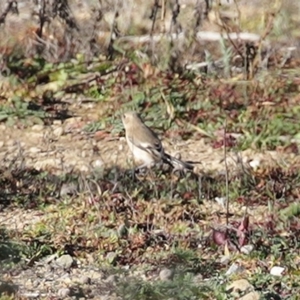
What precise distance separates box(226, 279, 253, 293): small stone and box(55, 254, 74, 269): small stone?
37.7 inches

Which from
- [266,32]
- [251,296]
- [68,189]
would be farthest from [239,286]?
[266,32]

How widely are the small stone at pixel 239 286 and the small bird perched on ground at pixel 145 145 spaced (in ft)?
6.42

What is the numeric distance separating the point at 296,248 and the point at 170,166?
160cm

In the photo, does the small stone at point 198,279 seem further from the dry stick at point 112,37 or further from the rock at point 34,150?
the dry stick at point 112,37

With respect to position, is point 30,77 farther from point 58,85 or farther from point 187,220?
point 187,220

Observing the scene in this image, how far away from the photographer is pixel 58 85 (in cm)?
1014

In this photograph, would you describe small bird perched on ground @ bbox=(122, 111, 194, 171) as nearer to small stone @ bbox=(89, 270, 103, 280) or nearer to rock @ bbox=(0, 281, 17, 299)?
small stone @ bbox=(89, 270, 103, 280)

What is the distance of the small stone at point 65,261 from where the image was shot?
6.79 metres

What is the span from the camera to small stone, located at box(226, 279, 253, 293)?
20.9ft

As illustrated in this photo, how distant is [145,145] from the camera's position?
8.48 m

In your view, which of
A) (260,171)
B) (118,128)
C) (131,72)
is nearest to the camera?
(260,171)

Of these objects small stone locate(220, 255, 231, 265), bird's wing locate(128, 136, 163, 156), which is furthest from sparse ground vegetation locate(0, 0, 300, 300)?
bird's wing locate(128, 136, 163, 156)

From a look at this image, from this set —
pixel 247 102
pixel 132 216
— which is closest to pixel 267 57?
pixel 247 102

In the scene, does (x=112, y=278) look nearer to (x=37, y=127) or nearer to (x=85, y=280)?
(x=85, y=280)
